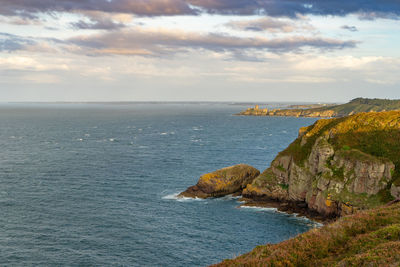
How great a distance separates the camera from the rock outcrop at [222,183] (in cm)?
7394

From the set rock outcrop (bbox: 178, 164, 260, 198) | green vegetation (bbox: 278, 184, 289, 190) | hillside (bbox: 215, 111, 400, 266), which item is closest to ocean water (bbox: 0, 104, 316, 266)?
rock outcrop (bbox: 178, 164, 260, 198)

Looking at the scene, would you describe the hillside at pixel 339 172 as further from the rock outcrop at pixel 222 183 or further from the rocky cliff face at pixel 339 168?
the rock outcrop at pixel 222 183

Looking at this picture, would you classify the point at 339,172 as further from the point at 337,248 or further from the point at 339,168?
the point at 337,248

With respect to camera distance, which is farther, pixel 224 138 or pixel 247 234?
pixel 224 138

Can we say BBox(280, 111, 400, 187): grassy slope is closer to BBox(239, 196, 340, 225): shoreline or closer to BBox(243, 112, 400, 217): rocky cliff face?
BBox(243, 112, 400, 217): rocky cliff face

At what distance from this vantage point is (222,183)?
246 feet

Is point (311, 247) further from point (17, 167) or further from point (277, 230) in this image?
point (17, 167)

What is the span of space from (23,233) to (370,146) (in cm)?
6375


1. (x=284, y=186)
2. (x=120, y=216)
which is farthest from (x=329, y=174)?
(x=120, y=216)

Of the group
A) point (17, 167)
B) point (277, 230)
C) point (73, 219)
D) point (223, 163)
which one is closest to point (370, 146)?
point (277, 230)

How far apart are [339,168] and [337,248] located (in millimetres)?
43127

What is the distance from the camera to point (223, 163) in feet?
343

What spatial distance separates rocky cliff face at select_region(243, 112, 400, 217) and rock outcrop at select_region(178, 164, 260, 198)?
4.79 meters

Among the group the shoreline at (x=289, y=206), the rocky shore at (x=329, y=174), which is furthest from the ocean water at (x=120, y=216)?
the rocky shore at (x=329, y=174)
